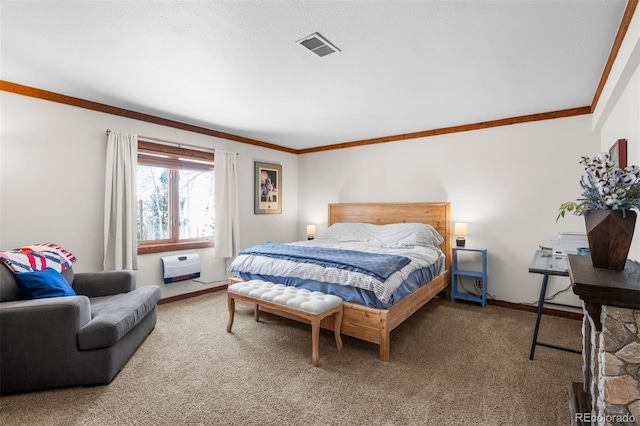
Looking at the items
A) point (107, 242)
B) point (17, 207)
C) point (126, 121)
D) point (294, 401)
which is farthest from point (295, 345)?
point (126, 121)

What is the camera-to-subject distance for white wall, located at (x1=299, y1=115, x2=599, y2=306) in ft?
11.9

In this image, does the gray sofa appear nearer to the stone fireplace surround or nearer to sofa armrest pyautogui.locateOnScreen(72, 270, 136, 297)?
sofa armrest pyautogui.locateOnScreen(72, 270, 136, 297)

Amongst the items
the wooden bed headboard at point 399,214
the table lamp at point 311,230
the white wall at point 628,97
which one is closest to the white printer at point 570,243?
the white wall at point 628,97

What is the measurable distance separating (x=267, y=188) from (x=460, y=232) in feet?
10.3

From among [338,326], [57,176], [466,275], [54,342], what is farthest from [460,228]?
[57,176]

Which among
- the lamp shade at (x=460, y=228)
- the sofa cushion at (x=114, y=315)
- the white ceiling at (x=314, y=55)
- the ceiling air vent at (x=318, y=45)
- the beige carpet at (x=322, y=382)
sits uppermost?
the white ceiling at (x=314, y=55)

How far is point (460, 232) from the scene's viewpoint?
411 cm

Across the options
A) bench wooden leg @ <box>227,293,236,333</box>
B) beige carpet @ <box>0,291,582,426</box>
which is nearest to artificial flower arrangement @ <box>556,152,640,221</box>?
beige carpet @ <box>0,291,582,426</box>

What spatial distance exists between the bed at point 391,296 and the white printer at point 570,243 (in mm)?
1208

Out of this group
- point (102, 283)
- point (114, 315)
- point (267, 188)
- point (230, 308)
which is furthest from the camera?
point (267, 188)

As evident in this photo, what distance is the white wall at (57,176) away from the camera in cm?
291

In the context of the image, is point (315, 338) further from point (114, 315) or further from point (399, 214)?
point (399, 214)

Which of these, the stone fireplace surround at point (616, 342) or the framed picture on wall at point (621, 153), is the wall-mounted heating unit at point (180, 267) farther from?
the framed picture on wall at point (621, 153)

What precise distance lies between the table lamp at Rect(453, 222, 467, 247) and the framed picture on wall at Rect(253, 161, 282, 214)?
9.84ft
